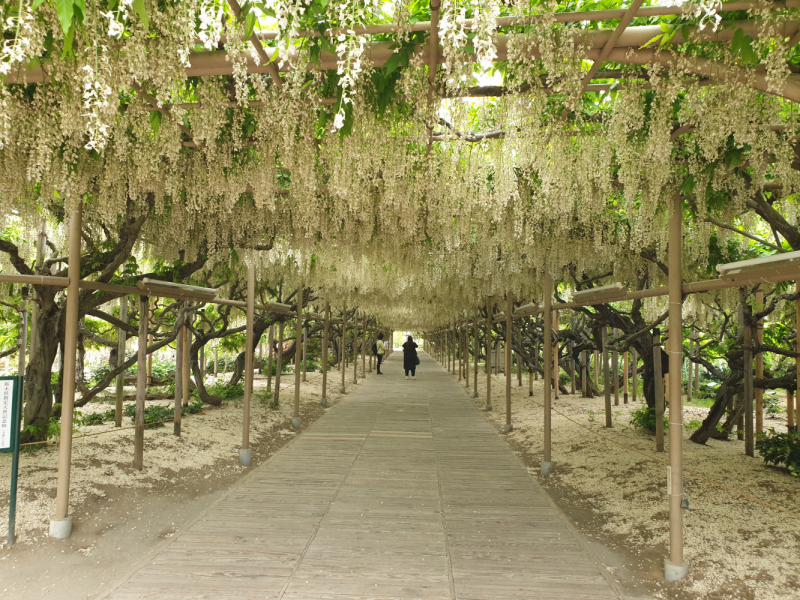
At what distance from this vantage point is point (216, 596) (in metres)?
2.37

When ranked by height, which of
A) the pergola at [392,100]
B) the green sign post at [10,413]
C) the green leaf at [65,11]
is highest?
the pergola at [392,100]

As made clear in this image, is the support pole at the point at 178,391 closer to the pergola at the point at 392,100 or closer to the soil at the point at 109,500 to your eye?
the soil at the point at 109,500

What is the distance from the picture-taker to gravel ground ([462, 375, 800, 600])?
2.53 meters

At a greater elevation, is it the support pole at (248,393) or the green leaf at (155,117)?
the green leaf at (155,117)

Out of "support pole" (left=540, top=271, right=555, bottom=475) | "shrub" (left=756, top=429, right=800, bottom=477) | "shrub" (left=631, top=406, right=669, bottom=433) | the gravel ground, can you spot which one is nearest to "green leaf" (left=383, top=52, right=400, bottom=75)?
the gravel ground

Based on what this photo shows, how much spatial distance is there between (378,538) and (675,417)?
1.91 m

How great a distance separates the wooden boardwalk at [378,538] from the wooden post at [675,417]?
41 centimetres

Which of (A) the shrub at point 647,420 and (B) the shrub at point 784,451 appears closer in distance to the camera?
(B) the shrub at point 784,451

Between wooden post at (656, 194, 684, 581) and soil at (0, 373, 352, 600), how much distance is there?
2942 millimetres

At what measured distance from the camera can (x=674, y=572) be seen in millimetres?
2576

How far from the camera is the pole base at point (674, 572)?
101 inches

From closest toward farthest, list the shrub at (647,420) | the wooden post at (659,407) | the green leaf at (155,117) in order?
the green leaf at (155,117), the wooden post at (659,407), the shrub at (647,420)

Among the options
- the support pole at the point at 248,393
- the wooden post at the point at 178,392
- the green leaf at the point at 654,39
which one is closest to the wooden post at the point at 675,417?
the green leaf at the point at 654,39

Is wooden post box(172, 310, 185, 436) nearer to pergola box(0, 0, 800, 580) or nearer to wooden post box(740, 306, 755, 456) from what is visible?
pergola box(0, 0, 800, 580)
